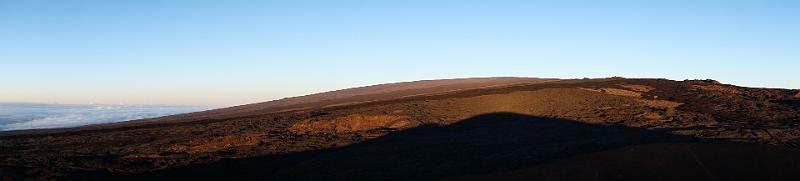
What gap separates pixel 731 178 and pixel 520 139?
7.33 meters

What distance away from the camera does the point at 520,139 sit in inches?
698

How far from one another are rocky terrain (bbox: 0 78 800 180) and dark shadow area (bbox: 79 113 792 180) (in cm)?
5

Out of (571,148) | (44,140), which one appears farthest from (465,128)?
(44,140)

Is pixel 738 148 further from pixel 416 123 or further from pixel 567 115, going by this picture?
pixel 416 123

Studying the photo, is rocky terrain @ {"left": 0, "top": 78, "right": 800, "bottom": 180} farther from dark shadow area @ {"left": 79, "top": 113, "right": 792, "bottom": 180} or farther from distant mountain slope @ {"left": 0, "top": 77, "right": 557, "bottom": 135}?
distant mountain slope @ {"left": 0, "top": 77, "right": 557, "bottom": 135}

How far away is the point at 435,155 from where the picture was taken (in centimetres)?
Result: 1548

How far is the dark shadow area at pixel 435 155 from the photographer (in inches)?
535

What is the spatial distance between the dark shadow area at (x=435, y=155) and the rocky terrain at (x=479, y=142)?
5 centimetres

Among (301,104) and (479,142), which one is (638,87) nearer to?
(479,142)

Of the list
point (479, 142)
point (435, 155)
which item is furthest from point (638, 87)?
point (435, 155)

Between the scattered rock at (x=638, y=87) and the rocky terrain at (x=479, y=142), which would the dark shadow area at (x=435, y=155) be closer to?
the rocky terrain at (x=479, y=142)

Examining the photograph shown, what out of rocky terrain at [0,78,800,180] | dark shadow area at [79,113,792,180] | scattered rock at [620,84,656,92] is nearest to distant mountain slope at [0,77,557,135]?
rocky terrain at [0,78,800,180]

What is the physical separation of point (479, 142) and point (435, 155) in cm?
244

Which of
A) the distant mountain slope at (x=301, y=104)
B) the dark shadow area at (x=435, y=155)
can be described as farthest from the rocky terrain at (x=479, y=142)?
the distant mountain slope at (x=301, y=104)
